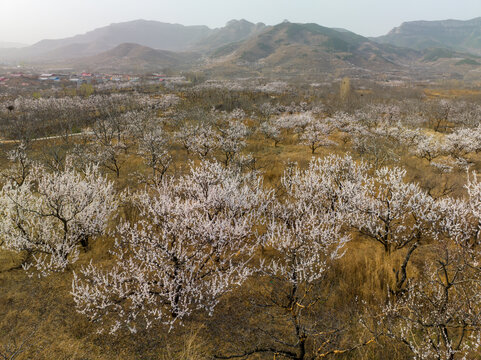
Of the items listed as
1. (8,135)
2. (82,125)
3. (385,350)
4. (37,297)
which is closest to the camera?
(385,350)

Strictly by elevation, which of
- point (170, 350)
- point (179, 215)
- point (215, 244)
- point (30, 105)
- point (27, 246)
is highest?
point (30, 105)

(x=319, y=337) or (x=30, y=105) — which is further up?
(x=30, y=105)

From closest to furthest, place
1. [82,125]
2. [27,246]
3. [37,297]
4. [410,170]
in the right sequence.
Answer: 1. [37,297]
2. [27,246]
3. [410,170]
4. [82,125]

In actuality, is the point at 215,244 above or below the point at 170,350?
above

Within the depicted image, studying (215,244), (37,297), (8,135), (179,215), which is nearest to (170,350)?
(215,244)

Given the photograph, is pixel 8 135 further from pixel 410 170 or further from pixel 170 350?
pixel 410 170

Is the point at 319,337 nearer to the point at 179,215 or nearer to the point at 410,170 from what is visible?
the point at 179,215

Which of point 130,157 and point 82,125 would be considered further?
Answer: point 82,125

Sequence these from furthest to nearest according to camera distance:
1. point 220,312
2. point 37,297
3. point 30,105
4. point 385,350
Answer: point 30,105, point 37,297, point 220,312, point 385,350

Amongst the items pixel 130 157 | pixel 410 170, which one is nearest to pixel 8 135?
pixel 130 157
